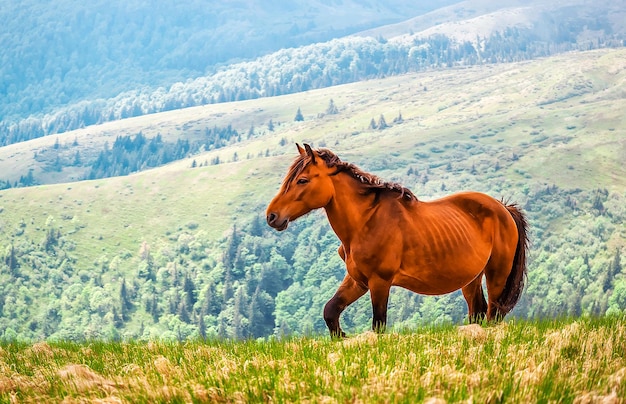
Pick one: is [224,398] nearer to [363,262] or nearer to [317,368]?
[317,368]

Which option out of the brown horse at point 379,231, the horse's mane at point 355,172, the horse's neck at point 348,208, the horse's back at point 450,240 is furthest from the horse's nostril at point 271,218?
the horse's back at point 450,240

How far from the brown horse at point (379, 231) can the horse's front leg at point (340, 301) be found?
14 mm

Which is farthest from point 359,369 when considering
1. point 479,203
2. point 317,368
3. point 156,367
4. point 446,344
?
point 479,203

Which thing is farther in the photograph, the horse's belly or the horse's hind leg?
the horse's hind leg

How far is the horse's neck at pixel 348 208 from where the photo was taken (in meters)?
11.9

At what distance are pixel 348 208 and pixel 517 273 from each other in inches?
134

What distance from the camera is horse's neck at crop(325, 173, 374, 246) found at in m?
11.9

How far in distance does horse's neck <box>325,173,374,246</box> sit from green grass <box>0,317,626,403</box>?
1681mm

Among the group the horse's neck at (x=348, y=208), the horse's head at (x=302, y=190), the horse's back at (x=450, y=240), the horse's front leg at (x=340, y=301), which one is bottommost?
the horse's front leg at (x=340, y=301)

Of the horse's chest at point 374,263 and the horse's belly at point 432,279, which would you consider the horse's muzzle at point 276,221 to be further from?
the horse's belly at point 432,279

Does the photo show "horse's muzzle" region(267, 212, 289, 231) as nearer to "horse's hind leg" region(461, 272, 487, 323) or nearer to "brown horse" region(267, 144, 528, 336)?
"brown horse" region(267, 144, 528, 336)

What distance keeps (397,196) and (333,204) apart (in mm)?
931

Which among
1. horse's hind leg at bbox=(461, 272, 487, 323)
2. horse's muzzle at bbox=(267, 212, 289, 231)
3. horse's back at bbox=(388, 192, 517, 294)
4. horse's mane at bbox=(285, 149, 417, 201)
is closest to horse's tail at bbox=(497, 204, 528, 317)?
horse's hind leg at bbox=(461, 272, 487, 323)

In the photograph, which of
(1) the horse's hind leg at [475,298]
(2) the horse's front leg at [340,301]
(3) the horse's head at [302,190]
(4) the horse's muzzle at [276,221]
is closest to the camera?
(4) the horse's muzzle at [276,221]
